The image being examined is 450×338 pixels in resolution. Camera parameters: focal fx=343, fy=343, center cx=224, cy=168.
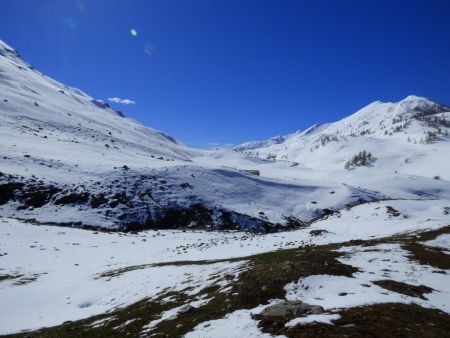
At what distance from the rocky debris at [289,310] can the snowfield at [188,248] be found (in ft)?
0.62

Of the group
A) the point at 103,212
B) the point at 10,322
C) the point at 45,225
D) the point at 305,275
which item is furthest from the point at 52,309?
the point at 103,212

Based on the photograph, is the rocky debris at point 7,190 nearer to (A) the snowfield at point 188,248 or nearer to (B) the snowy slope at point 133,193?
(B) the snowy slope at point 133,193

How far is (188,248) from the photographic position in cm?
3556

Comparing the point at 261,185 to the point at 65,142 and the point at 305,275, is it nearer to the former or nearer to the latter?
the point at 65,142

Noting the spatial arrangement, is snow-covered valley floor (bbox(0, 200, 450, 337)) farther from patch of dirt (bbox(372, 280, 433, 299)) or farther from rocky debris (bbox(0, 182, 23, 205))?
rocky debris (bbox(0, 182, 23, 205))

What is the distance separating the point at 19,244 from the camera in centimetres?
3484

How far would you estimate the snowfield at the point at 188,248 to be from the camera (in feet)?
47.8

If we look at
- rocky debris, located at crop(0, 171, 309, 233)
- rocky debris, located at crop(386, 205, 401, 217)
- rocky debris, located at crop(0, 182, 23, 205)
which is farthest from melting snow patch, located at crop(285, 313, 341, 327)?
rocky debris, located at crop(0, 182, 23, 205)

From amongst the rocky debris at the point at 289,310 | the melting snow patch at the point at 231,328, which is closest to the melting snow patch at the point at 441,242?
the rocky debris at the point at 289,310

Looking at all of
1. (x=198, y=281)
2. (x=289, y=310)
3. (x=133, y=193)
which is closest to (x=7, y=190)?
(x=133, y=193)

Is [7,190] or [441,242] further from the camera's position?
[7,190]

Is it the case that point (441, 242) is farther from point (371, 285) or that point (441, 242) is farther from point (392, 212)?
point (371, 285)

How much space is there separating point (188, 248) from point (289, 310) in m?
24.0

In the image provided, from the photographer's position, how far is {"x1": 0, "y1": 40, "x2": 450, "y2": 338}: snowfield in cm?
1455
